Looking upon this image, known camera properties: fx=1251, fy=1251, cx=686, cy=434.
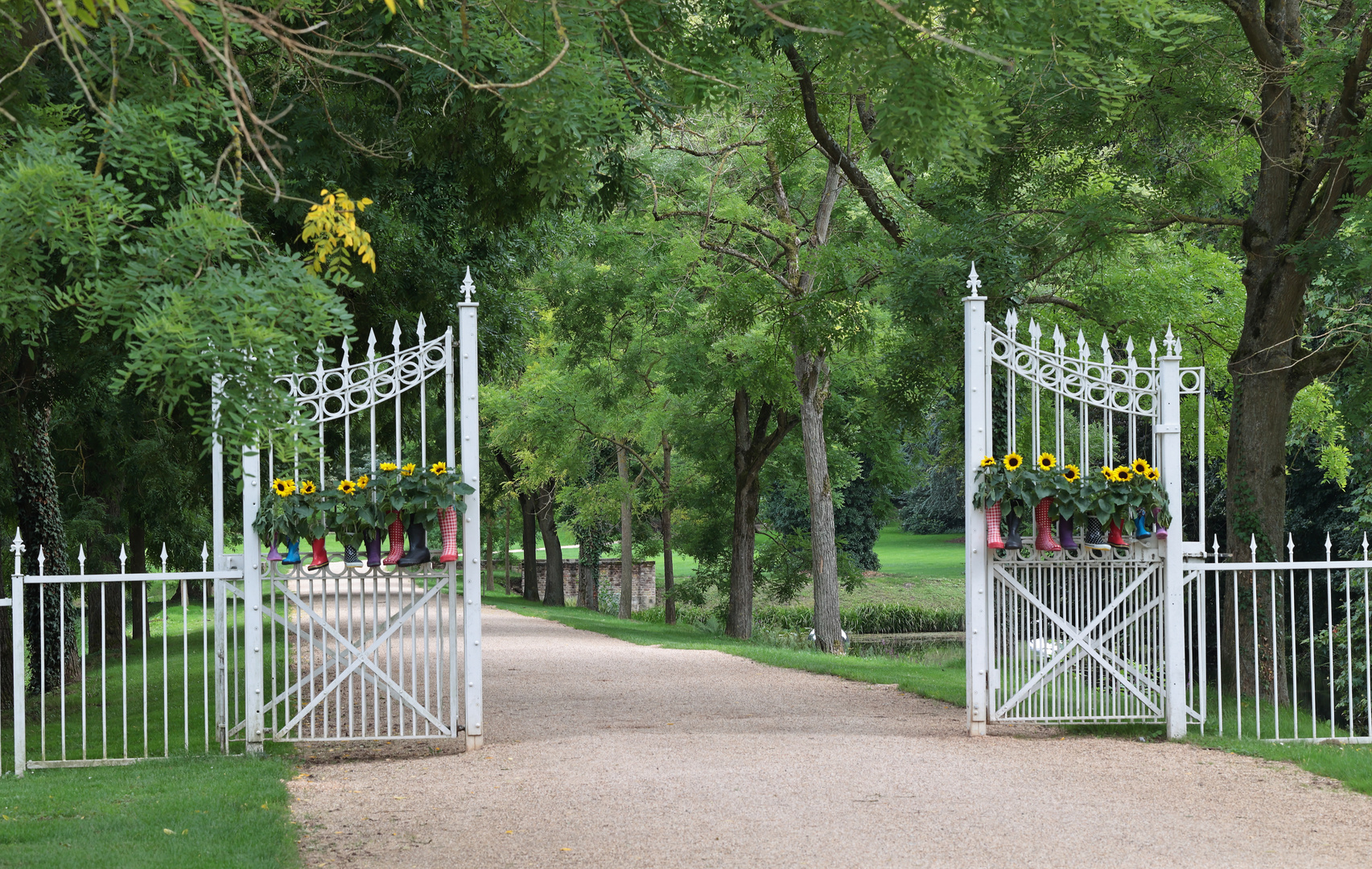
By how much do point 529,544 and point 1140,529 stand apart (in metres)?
31.0

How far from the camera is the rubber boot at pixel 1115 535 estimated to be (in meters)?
8.81

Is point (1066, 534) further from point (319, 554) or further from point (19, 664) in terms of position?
point (19, 664)

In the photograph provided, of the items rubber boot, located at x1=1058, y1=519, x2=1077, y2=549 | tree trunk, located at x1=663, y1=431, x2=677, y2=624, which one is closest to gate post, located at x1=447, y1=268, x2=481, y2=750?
rubber boot, located at x1=1058, y1=519, x2=1077, y2=549

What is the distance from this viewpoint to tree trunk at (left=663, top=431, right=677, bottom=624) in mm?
27969

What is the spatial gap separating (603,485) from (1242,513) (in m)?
18.5

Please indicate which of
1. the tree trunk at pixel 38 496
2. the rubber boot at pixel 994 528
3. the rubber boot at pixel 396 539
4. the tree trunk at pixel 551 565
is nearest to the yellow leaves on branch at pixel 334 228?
the rubber boot at pixel 396 539

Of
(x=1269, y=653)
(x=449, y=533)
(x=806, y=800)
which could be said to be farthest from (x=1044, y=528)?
(x=1269, y=653)

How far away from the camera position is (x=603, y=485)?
94.9ft

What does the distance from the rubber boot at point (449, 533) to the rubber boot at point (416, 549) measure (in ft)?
0.42

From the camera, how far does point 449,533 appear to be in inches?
327

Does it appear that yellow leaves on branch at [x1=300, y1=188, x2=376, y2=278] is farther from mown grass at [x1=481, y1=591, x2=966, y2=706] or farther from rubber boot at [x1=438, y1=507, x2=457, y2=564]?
mown grass at [x1=481, y1=591, x2=966, y2=706]

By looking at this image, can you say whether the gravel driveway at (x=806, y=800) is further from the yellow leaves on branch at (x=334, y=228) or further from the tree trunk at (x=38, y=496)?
the tree trunk at (x=38, y=496)

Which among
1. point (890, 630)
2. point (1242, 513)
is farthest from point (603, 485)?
point (1242, 513)

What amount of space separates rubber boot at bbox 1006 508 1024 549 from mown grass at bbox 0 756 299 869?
5.01 m
